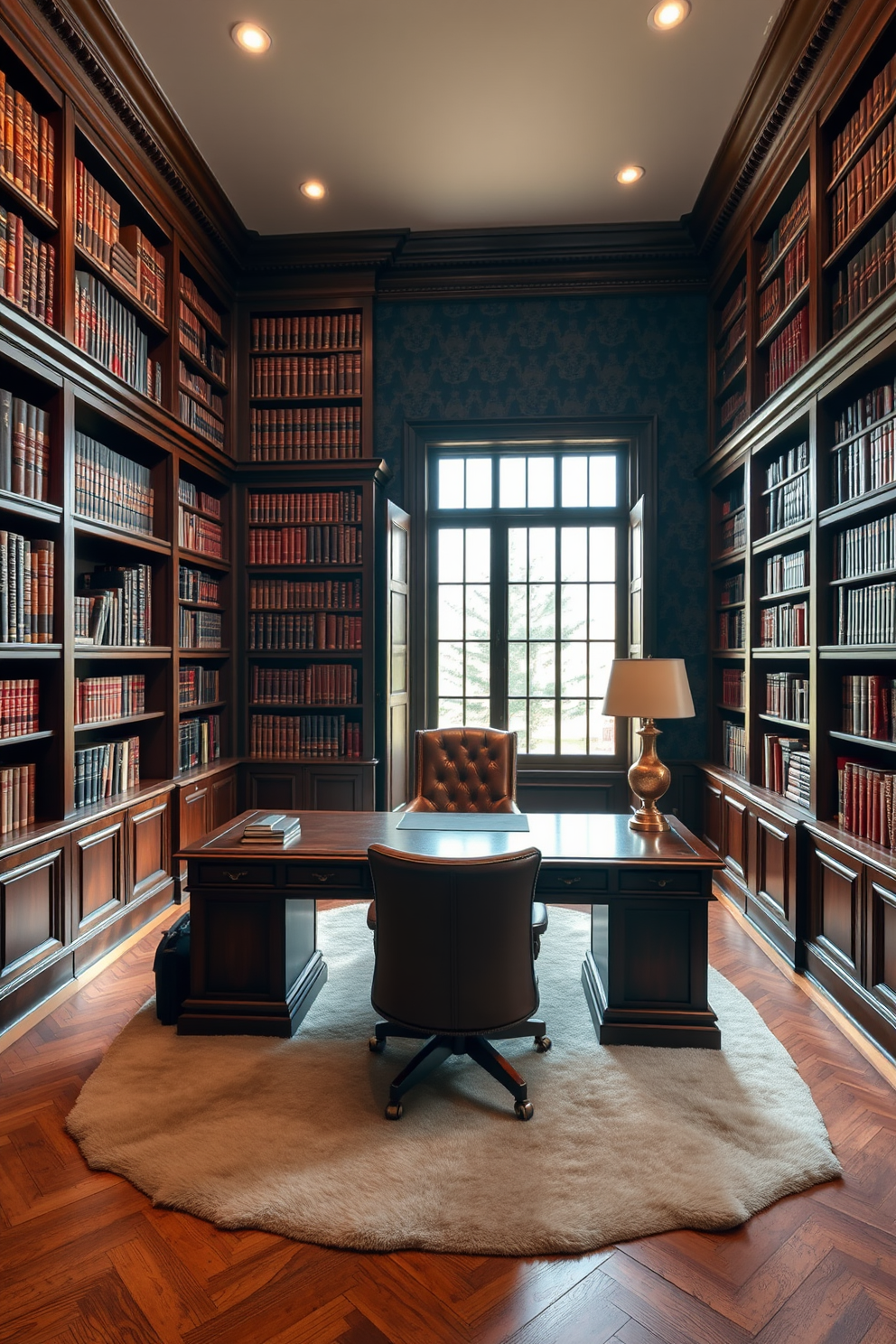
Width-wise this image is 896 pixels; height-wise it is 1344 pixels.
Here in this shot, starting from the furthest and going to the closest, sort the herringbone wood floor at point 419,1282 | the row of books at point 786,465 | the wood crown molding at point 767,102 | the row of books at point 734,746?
the row of books at point 734,746 < the row of books at point 786,465 < the wood crown molding at point 767,102 < the herringbone wood floor at point 419,1282

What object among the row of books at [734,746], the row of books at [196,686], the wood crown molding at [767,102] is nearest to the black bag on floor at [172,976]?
the row of books at [196,686]

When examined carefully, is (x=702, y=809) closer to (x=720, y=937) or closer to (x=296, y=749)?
(x=720, y=937)

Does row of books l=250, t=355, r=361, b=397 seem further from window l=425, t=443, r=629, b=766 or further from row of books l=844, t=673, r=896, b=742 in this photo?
row of books l=844, t=673, r=896, b=742

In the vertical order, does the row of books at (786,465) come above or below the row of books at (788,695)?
above

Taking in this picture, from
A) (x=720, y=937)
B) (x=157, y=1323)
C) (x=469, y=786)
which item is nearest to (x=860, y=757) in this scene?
(x=720, y=937)

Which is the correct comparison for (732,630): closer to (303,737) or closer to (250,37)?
(303,737)

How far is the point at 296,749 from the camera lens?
4922 millimetres

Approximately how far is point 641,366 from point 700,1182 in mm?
4749

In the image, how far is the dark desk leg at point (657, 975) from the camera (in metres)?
2.53

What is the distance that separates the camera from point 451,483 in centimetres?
539

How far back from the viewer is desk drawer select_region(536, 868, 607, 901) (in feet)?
8.19

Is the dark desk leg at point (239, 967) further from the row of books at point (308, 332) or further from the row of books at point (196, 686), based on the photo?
the row of books at point (308, 332)

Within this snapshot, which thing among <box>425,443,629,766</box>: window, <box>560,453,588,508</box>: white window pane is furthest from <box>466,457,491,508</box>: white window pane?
<box>560,453,588,508</box>: white window pane

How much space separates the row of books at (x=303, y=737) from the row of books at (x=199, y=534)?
1.16 metres
